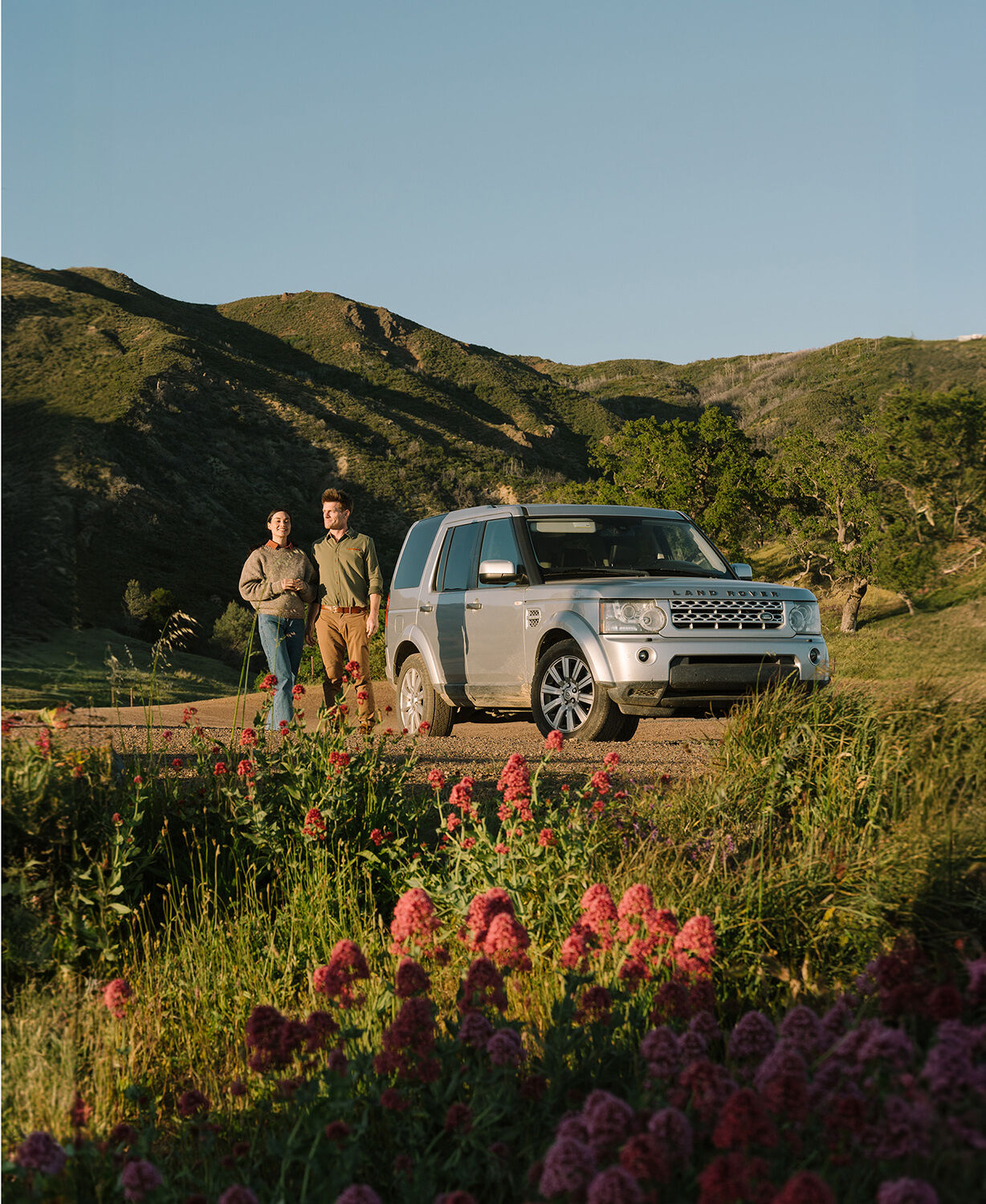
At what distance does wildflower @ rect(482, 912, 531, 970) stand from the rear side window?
7433 millimetres

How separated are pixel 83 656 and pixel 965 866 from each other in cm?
2901

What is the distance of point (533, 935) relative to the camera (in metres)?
3.98

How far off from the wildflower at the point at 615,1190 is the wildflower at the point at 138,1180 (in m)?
0.97

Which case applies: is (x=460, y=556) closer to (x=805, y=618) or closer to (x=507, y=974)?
(x=805, y=618)

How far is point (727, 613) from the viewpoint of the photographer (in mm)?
7797

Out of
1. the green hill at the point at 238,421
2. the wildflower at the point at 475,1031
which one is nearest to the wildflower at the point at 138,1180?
the wildflower at the point at 475,1031

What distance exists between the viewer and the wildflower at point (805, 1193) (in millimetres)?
1629

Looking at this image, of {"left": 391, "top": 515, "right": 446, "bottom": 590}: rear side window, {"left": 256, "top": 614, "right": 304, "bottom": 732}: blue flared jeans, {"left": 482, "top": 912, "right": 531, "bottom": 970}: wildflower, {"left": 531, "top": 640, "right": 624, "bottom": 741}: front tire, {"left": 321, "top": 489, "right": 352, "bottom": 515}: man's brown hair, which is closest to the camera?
{"left": 482, "top": 912, "right": 531, "bottom": 970}: wildflower

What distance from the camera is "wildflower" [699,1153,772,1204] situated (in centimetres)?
174

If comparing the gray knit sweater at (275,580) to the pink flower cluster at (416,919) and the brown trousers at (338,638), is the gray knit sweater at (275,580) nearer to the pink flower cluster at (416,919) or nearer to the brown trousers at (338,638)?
the brown trousers at (338,638)

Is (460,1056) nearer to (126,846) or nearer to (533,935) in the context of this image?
(533,935)

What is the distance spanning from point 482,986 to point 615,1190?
93cm

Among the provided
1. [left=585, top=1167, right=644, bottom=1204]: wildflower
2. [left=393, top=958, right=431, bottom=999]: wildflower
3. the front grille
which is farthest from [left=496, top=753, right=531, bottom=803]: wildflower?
the front grille

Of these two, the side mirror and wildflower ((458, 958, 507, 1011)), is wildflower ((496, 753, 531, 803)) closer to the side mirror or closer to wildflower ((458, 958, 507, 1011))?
wildflower ((458, 958, 507, 1011))
